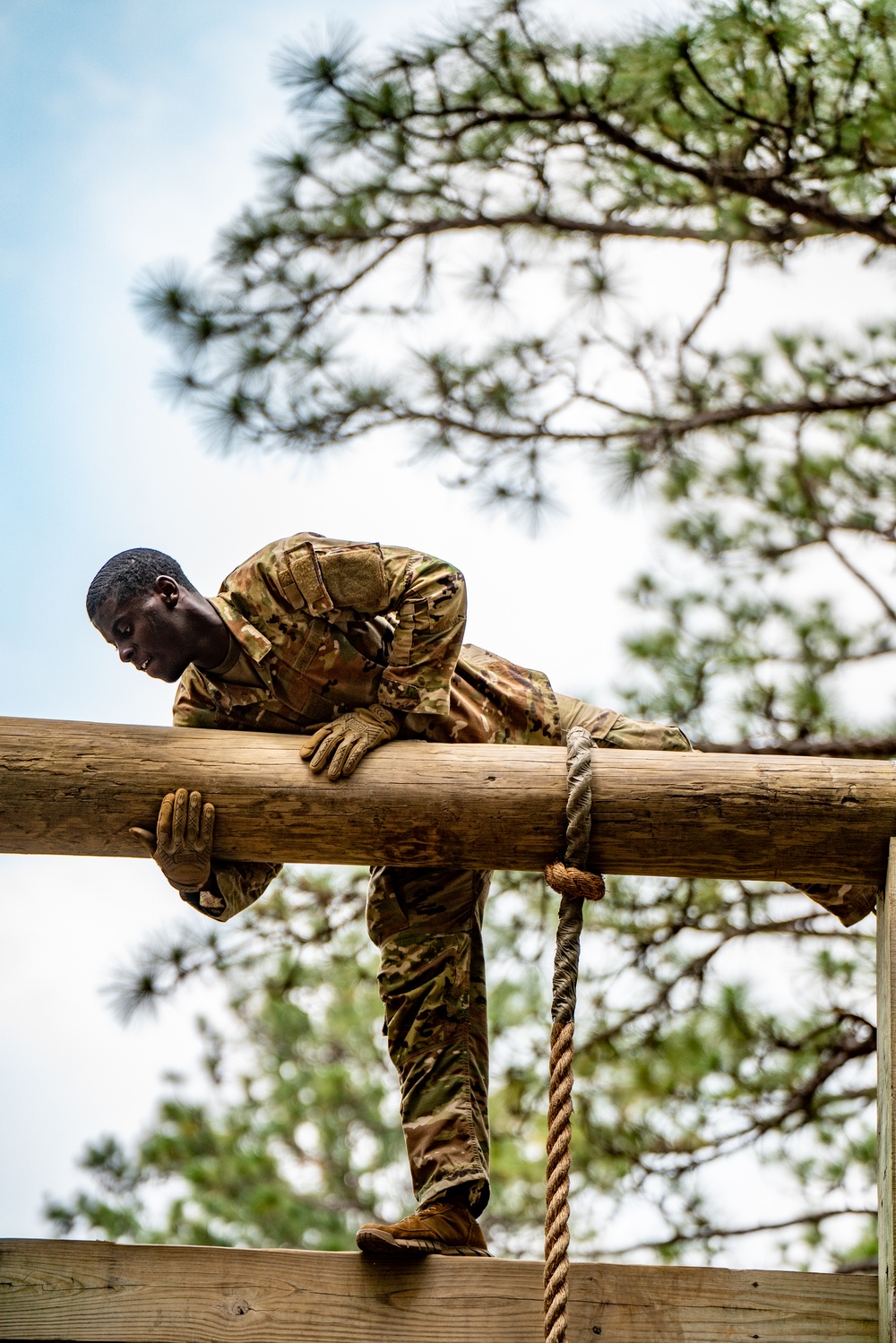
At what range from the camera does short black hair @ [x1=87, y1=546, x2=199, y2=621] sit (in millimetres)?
2904

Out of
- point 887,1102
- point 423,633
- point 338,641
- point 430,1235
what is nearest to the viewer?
point 887,1102

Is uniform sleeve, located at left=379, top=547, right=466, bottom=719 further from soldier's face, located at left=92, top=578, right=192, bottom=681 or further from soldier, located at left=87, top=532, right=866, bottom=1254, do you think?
soldier's face, located at left=92, top=578, right=192, bottom=681

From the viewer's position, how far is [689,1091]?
5.37 meters

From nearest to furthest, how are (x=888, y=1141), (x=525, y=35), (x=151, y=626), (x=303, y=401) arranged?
(x=888, y=1141)
(x=151, y=626)
(x=525, y=35)
(x=303, y=401)

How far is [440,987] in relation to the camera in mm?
3113

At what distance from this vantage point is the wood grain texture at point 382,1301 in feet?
8.65

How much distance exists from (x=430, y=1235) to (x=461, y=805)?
798 mm

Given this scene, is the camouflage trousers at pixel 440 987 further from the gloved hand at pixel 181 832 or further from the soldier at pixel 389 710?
the gloved hand at pixel 181 832

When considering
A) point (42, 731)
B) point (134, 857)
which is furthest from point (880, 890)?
point (42, 731)

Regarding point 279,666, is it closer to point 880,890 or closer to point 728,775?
point 728,775

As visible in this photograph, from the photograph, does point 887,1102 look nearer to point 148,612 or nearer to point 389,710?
point 389,710

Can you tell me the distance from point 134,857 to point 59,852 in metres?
0.13

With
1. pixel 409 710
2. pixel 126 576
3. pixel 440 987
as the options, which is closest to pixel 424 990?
pixel 440 987

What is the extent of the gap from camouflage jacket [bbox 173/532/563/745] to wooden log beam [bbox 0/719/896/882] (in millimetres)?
247
